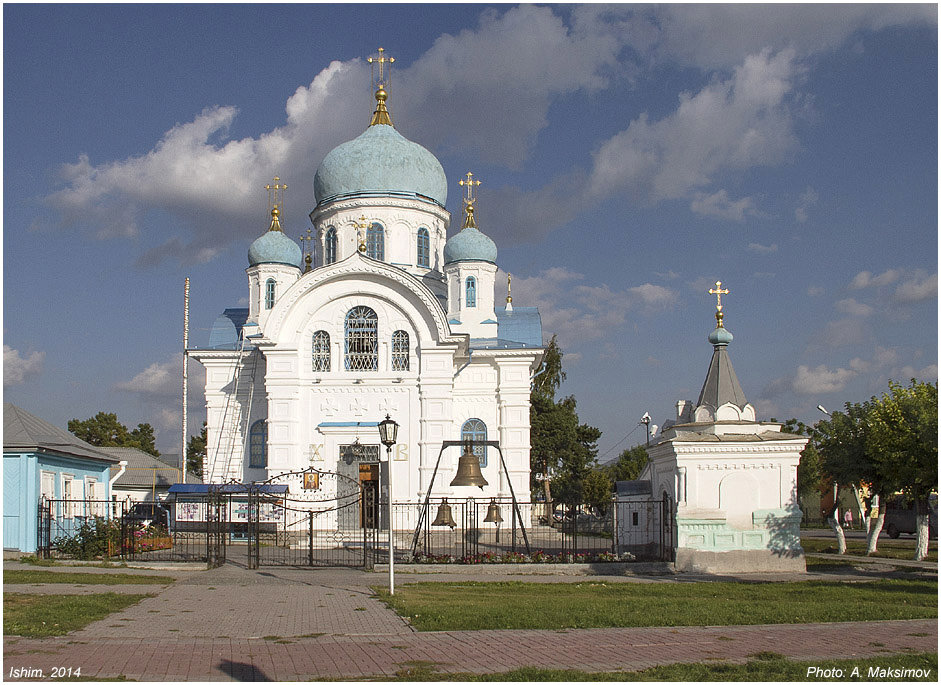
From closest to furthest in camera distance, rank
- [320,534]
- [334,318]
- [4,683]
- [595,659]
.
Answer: [4,683] < [595,659] < [320,534] < [334,318]

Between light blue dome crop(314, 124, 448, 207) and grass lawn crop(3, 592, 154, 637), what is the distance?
67.9ft

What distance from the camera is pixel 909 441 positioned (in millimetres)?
18938

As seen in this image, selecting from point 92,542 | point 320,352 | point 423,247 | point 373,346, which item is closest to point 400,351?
point 373,346


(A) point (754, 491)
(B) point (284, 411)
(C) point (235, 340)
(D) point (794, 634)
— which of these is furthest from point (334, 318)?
(D) point (794, 634)

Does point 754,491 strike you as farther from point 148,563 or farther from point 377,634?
point 148,563

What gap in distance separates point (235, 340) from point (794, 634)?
2412 centimetres

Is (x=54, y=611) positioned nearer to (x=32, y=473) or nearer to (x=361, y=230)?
(x=32, y=473)

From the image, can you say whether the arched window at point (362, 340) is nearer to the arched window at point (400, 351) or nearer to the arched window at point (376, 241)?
the arched window at point (400, 351)

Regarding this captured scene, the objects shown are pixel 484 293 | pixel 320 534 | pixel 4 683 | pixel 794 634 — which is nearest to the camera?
pixel 4 683

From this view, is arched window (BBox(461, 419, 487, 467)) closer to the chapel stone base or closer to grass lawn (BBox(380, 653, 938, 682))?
the chapel stone base

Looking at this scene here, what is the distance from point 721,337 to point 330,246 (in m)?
17.0

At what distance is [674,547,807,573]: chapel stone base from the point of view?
57.5 ft

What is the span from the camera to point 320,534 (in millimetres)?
25688

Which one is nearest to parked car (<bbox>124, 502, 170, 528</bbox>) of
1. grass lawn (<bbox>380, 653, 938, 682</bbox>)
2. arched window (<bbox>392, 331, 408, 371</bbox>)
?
→ arched window (<bbox>392, 331, 408, 371</bbox>)
